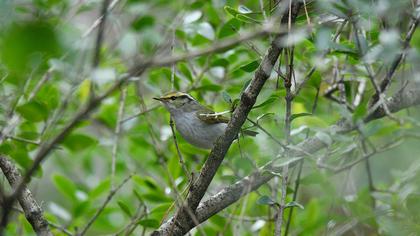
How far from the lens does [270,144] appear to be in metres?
3.32

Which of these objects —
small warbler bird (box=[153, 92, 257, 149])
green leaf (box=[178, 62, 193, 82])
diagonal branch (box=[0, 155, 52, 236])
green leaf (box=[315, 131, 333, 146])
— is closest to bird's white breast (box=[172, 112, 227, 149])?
small warbler bird (box=[153, 92, 257, 149])

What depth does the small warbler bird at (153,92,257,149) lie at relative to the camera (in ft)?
13.6

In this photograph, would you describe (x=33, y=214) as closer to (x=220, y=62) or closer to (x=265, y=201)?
(x=265, y=201)

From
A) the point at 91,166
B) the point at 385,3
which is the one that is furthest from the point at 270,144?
the point at 91,166

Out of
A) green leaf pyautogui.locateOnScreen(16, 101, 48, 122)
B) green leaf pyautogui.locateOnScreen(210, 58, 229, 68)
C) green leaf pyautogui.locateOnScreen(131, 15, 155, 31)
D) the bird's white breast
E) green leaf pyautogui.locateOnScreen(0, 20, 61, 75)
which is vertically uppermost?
green leaf pyautogui.locateOnScreen(0, 20, 61, 75)

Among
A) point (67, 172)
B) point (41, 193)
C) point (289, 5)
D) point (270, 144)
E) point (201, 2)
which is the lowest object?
point (41, 193)

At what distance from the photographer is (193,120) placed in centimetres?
444

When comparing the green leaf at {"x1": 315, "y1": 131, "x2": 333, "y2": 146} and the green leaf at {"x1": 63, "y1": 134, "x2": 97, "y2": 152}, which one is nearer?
the green leaf at {"x1": 315, "y1": 131, "x2": 333, "y2": 146}

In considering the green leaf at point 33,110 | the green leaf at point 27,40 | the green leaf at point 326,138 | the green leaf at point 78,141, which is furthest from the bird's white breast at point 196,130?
the green leaf at point 27,40

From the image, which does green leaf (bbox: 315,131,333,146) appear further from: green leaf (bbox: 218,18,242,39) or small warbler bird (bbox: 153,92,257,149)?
small warbler bird (bbox: 153,92,257,149)

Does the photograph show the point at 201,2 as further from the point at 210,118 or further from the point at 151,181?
the point at 151,181

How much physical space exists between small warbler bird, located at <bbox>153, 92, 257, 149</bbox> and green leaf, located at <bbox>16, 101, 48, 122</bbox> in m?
1.12

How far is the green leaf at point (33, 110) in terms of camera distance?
2.95 metres

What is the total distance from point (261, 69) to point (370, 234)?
105 inches
